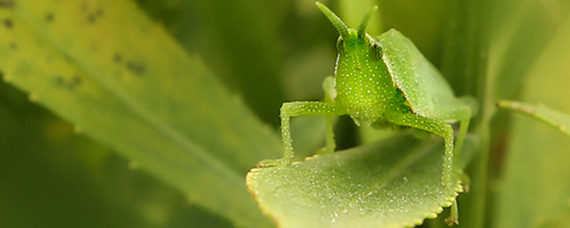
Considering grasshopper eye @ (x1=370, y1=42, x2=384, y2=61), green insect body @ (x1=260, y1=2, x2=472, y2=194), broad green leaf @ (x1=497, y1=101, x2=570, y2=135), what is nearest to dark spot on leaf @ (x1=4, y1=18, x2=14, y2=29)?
green insect body @ (x1=260, y1=2, x2=472, y2=194)

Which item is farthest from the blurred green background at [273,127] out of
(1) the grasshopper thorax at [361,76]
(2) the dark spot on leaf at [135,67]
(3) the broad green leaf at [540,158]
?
(1) the grasshopper thorax at [361,76]

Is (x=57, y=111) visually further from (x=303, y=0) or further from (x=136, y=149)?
(x=303, y=0)

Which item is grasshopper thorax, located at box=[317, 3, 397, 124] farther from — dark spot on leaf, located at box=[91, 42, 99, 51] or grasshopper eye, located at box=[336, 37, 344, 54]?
dark spot on leaf, located at box=[91, 42, 99, 51]

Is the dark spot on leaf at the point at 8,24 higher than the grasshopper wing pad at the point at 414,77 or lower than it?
higher

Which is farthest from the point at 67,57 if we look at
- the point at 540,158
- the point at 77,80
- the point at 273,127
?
the point at 540,158

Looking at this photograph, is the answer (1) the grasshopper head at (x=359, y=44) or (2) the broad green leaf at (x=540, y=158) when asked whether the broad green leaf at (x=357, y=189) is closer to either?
(1) the grasshopper head at (x=359, y=44)

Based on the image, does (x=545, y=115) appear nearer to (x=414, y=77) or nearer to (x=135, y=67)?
(x=414, y=77)

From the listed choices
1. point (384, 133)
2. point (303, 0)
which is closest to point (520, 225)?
point (384, 133)
